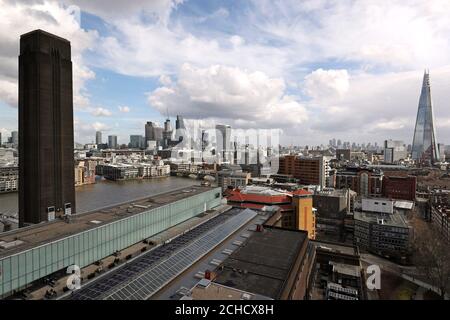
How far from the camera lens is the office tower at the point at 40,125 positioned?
57.1ft

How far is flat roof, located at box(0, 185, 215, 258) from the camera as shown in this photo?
29.8 ft

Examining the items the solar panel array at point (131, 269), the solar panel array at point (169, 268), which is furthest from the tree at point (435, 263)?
the solar panel array at point (131, 269)

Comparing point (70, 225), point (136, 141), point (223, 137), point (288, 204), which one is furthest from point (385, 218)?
point (136, 141)

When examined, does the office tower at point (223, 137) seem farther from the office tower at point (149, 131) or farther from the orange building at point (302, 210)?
the orange building at point (302, 210)

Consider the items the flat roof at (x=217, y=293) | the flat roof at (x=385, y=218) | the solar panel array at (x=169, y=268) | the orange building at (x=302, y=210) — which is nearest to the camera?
the solar panel array at (x=169, y=268)

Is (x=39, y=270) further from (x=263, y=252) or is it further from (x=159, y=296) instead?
(x=263, y=252)

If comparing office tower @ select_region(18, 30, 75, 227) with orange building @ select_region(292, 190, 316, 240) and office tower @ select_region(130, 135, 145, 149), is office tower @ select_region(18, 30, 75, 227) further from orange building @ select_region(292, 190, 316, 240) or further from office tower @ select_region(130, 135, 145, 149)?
office tower @ select_region(130, 135, 145, 149)

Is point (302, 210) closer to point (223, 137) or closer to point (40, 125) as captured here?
point (40, 125)

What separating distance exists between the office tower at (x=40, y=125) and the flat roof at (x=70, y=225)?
733cm

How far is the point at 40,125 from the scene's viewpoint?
17.6 metres

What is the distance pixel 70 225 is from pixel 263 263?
27.0 ft

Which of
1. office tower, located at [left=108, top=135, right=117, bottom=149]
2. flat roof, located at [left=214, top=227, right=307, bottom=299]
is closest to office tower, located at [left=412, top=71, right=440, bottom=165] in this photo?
flat roof, located at [left=214, top=227, right=307, bottom=299]
